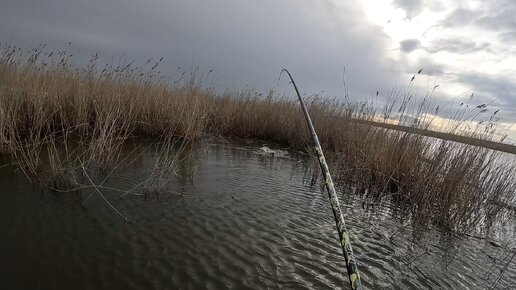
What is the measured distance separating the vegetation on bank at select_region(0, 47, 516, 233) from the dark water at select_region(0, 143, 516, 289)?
437 mm

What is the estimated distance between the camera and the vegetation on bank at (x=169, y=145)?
458cm

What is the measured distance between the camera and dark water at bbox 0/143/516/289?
2436 millimetres

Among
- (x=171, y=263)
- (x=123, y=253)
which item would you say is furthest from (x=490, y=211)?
(x=123, y=253)

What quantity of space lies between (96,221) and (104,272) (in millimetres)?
866

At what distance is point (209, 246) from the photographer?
117 inches

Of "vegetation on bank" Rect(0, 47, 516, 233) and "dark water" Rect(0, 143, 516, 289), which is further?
"vegetation on bank" Rect(0, 47, 516, 233)

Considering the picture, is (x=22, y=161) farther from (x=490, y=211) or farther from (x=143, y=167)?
(x=490, y=211)

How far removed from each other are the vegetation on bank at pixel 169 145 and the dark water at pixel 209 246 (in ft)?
1.43

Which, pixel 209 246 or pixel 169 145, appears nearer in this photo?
pixel 209 246

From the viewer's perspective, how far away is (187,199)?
4.00 metres

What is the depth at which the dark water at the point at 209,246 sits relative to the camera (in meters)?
2.44

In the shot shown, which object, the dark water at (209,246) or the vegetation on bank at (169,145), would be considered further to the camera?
the vegetation on bank at (169,145)

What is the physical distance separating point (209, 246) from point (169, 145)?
3.62m

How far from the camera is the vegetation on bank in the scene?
4.58 meters
